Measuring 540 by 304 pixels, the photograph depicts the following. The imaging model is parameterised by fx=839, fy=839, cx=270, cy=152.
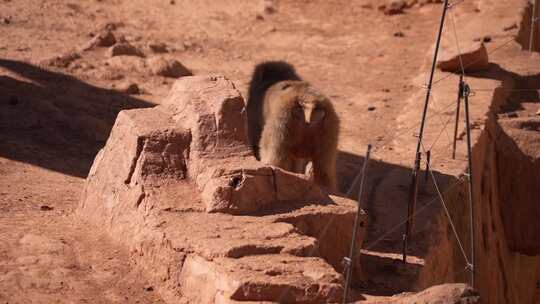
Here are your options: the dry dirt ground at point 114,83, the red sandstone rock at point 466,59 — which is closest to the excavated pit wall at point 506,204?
the red sandstone rock at point 466,59

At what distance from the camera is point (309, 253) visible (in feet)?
13.0

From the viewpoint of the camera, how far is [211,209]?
426 centimetres

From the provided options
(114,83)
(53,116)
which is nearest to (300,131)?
(53,116)

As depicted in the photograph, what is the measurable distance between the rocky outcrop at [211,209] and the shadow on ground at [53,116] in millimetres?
1863

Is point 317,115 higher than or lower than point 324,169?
higher

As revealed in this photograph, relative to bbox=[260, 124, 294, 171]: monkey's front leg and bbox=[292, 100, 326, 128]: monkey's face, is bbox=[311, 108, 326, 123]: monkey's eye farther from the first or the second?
bbox=[260, 124, 294, 171]: monkey's front leg

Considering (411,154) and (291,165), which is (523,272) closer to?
(411,154)

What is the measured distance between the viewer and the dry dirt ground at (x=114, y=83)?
4.32m

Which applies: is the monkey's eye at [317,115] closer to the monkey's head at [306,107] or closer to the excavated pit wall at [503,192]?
the monkey's head at [306,107]

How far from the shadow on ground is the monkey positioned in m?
1.56

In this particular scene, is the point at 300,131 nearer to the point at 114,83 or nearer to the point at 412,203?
the point at 412,203

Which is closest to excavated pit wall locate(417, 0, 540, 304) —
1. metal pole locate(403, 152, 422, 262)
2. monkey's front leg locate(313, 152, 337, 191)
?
metal pole locate(403, 152, 422, 262)

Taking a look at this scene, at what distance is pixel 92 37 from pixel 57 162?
4609mm

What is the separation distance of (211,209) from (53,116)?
13.2ft
